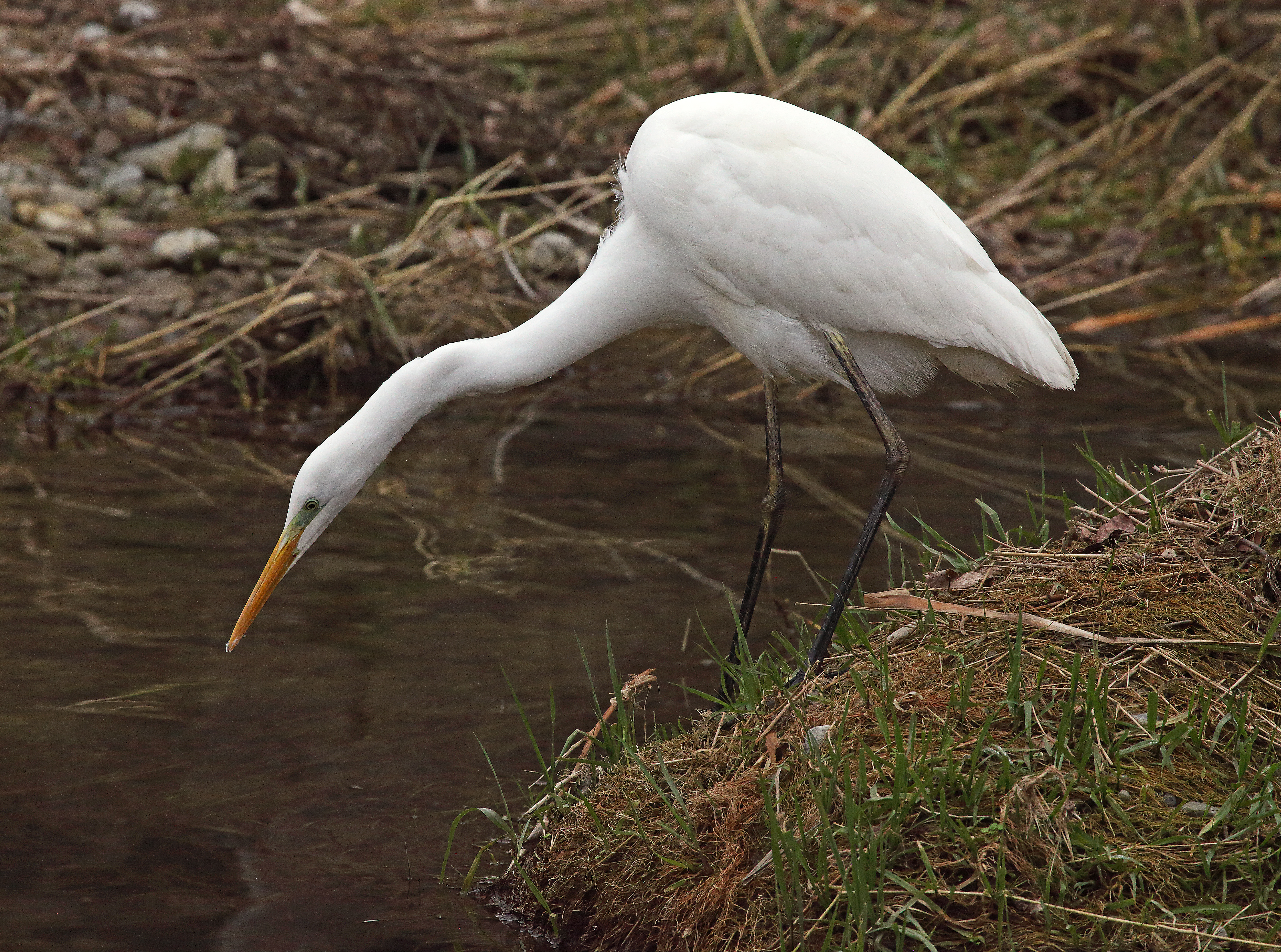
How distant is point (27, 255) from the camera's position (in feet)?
23.4

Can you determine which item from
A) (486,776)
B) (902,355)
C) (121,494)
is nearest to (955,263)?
(902,355)

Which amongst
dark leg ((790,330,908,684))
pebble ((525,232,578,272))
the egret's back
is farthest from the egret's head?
pebble ((525,232,578,272))

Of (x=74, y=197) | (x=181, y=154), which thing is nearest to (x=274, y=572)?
(x=74, y=197)

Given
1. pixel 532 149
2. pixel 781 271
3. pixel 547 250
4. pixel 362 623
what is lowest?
pixel 547 250

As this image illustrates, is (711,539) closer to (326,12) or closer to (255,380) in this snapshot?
(255,380)

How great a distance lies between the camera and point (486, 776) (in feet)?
12.1

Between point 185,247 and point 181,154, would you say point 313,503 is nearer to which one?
point 185,247

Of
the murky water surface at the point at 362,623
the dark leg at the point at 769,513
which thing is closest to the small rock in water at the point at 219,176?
the murky water surface at the point at 362,623

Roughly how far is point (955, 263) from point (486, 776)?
70.8 inches

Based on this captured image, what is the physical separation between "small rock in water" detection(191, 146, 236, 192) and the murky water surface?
6.88ft

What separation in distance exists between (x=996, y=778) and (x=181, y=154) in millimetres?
6756

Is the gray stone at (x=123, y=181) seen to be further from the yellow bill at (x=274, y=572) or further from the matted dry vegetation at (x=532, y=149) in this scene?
the yellow bill at (x=274, y=572)

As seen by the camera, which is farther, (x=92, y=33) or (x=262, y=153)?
(x=92, y=33)

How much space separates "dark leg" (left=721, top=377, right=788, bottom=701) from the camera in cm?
398
